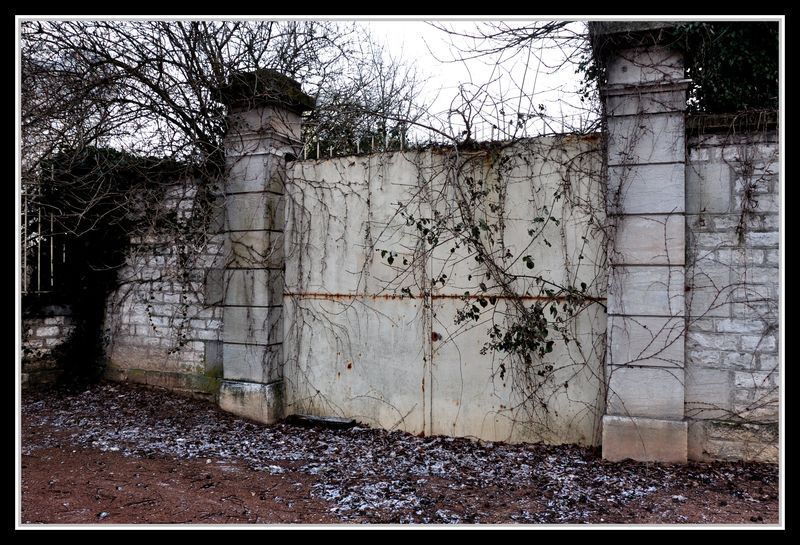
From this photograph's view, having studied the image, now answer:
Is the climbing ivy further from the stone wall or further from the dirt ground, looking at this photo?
the dirt ground

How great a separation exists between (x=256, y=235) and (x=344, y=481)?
8.08 feet

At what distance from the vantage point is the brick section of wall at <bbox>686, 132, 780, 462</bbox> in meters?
3.99

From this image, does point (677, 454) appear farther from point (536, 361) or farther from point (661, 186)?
point (661, 186)

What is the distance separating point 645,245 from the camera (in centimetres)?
412

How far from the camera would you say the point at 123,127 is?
21.0 ft

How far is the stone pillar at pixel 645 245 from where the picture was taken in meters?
4.06

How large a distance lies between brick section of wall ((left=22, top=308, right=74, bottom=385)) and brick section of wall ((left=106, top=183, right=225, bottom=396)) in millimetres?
519

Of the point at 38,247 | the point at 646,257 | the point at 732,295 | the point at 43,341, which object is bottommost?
the point at 43,341

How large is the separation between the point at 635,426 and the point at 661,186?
5.55 ft

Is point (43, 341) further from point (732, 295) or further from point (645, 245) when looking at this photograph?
point (732, 295)

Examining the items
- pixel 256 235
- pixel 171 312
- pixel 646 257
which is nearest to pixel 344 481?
pixel 256 235

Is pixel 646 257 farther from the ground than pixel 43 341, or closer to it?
farther from the ground

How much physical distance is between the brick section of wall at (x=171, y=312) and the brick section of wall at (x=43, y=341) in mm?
519

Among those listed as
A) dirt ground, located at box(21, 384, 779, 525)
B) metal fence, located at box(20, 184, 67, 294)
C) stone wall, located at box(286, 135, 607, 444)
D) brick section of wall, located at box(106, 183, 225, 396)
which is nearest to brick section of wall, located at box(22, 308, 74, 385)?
metal fence, located at box(20, 184, 67, 294)
